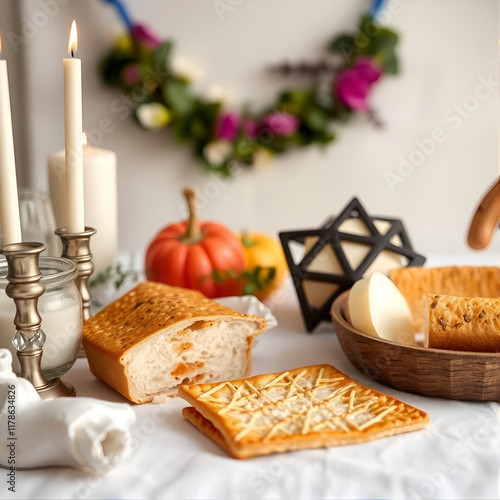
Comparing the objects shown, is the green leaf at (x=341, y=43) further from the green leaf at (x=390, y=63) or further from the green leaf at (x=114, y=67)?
the green leaf at (x=114, y=67)

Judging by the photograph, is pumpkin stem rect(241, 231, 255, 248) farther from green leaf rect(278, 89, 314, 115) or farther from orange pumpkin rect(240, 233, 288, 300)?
green leaf rect(278, 89, 314, 115)

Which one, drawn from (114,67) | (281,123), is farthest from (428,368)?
(114,67)

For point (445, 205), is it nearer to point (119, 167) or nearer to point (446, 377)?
point (119, 167)

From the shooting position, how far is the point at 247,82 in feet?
6.58

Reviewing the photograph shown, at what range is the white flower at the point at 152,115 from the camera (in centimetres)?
194

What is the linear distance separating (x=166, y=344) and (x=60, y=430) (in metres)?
0.24

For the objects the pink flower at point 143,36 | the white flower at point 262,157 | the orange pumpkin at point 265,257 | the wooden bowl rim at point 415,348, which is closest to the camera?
the wooden bowl rim at point 415,348

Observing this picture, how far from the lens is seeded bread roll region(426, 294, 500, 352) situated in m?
0.87

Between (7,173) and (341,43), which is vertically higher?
(341,43)

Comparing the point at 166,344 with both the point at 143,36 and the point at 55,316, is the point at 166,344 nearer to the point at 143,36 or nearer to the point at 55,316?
the point at 55,316

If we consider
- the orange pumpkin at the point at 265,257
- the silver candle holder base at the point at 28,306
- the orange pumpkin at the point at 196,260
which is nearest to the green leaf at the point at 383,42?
the orange pumpkin at the point at 265,257

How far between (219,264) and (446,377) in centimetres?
60

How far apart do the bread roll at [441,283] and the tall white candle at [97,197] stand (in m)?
0.56

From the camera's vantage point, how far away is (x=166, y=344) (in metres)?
0.91
